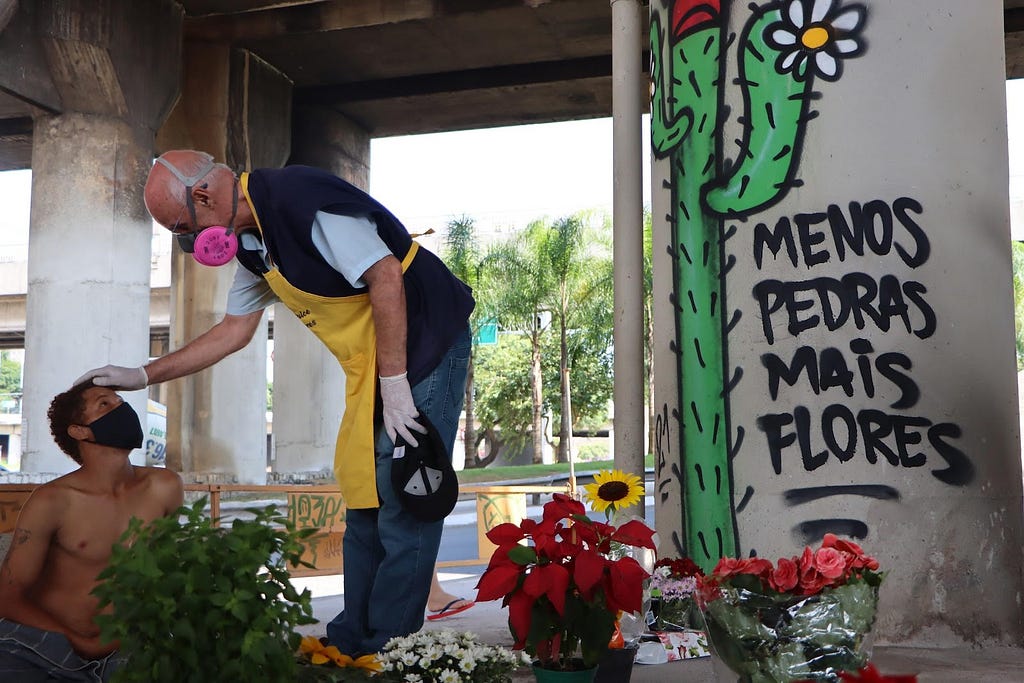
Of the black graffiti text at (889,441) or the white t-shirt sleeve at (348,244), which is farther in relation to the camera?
the black graffiti text at (889,441)

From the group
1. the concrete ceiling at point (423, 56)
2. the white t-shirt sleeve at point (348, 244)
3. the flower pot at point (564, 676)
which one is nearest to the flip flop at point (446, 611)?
the white t-shirt sleeve at point (348, 244)

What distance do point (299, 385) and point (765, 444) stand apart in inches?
636

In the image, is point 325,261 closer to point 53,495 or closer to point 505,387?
point 53,495

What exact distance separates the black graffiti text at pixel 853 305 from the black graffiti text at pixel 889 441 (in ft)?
1.26

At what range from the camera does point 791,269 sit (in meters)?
5.02

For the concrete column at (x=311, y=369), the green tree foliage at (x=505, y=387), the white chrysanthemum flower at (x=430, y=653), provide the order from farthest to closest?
1. the green tree foliage at (x=505, y=387)
2. the concrete column at (x=311, y=369)
3. the white chrysanthemum flower at (x=430, y=653)

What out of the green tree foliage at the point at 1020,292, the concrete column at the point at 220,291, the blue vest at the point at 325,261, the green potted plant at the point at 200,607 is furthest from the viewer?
the green tree foliage at the point at 1020,292


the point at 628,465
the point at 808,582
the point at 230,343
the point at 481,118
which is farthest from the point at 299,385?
the point at 808,582

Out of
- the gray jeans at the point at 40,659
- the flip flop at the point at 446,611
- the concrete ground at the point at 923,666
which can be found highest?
the gray jeans at the point at 40,659

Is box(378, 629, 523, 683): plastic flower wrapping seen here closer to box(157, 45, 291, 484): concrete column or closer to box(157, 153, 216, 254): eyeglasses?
Answer: box(157, 153, 216, 254): eyeglasses

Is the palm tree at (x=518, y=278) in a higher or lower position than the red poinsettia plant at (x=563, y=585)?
higher

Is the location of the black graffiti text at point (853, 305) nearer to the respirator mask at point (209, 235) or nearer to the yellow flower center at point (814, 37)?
the yellow flower center at point (814, 37)

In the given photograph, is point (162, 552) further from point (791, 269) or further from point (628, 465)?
point (628, 465)

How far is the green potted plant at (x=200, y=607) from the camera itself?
201 cm
